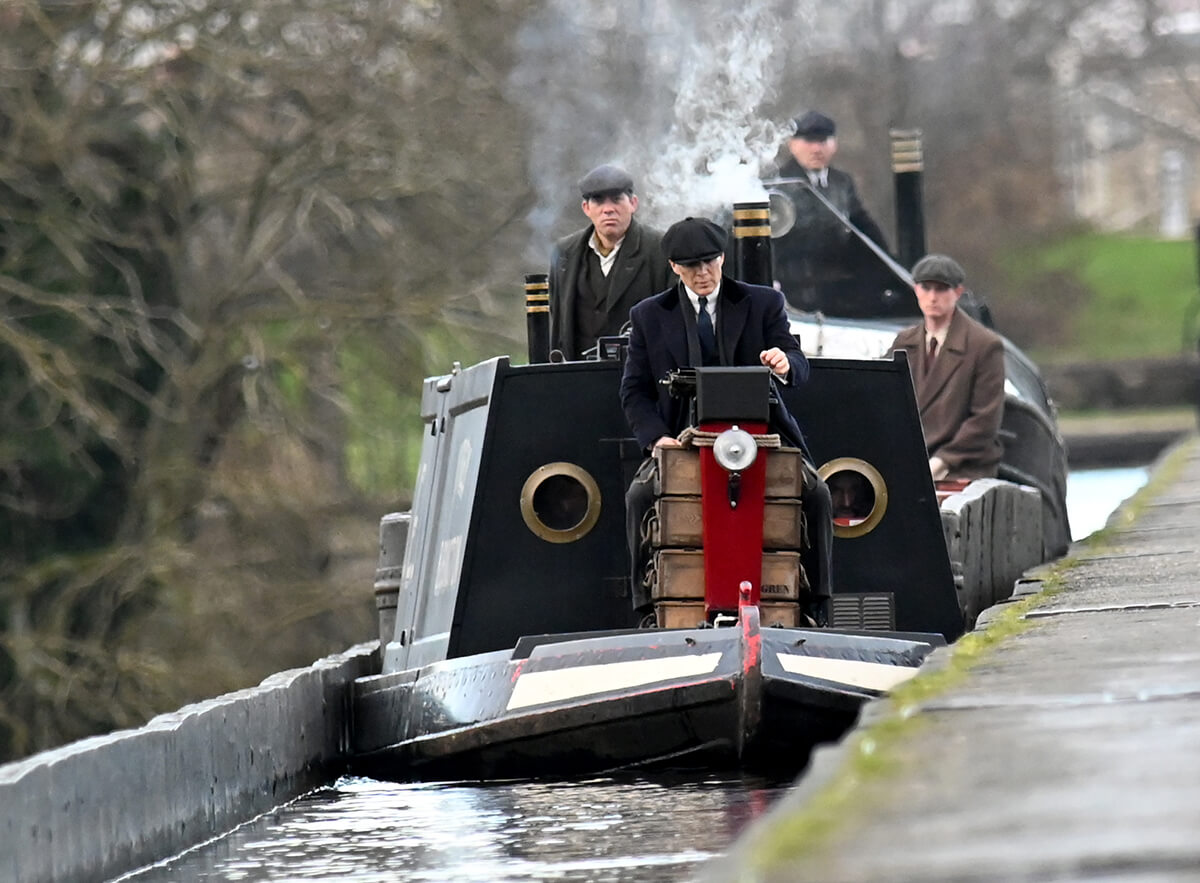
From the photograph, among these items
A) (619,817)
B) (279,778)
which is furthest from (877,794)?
(279,778)

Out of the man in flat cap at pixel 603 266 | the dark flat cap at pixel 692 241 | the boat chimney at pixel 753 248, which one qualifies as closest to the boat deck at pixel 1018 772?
the dark flat cap at pixel 692 241

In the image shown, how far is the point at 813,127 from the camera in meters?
16.2

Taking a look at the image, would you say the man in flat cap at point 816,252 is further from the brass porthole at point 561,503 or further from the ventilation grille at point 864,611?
the ventilation grille at point 864,611

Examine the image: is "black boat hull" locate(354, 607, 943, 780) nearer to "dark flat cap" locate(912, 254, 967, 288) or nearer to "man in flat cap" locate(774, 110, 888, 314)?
"dark flat cap" locate(912, 254, 967, 288)

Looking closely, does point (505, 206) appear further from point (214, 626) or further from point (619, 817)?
point (619, 817)

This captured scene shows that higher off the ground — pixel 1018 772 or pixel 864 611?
pixel 864 611

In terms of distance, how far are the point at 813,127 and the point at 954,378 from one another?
209 cm

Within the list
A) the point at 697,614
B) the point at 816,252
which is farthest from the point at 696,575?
the point at 816,252

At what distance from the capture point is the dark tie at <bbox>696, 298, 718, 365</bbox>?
34.3 feet

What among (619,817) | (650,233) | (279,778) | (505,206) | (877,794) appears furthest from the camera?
(505,206)

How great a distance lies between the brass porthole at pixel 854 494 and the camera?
11.4 m

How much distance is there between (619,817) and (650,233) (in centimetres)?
334

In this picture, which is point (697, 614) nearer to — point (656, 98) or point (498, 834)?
point (498, 834)

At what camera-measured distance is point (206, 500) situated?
23.8 metres
